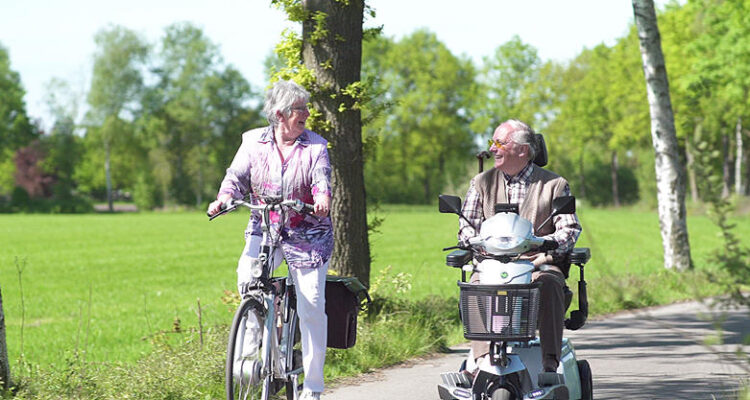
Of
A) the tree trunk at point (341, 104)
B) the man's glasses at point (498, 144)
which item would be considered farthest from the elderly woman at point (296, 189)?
the tree trunk at point (341, 104)

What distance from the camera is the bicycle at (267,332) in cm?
512

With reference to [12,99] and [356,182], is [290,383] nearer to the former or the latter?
[356,182]

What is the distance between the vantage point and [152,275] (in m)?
22.9

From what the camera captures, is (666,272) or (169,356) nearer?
(169,356)

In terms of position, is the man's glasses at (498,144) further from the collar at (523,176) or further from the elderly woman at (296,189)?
the elderly woman at (296,189)

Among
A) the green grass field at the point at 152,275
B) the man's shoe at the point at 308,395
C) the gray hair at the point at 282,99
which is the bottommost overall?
the green grass field at the point at 152,275

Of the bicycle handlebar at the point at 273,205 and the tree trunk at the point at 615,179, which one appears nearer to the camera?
the bicycle handlebar at the point at 273,205

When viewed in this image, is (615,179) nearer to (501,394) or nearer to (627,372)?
(627,372)

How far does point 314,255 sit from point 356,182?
3378 mm

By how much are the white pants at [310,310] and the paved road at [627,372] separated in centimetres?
101

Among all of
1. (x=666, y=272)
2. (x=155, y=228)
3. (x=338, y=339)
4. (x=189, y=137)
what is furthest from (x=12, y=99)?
(x=338, y=339)

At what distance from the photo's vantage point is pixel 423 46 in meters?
83.0

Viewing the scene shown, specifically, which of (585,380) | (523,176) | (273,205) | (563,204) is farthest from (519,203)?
(273,205)

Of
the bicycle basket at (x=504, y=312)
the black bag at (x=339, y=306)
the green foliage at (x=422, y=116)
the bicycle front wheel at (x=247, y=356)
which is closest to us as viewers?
the bicycle basket at (x=504, y=312)
